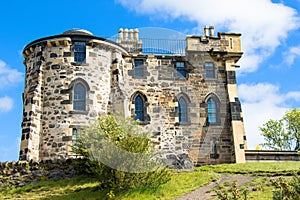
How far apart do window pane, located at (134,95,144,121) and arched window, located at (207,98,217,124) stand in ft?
13.7

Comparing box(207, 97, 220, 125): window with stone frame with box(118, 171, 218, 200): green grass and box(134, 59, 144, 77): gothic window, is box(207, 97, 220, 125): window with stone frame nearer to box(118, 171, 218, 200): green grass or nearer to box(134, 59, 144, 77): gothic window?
box(134, 59, 144, 77): gothic window

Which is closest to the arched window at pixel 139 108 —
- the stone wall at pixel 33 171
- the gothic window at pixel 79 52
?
the gothic window at pixel 79 52

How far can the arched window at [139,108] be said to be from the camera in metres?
26.6

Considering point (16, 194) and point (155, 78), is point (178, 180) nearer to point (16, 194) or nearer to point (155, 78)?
point (16, 194)

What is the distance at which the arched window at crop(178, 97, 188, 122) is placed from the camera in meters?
27.3

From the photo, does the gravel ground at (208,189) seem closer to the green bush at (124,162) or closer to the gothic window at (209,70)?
the green bush at (124,162)

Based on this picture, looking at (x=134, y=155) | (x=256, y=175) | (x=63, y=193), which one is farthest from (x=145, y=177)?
(x=256, y=175)

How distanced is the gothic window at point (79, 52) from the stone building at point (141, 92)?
0.17 feet

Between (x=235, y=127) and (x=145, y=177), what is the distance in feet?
36.5

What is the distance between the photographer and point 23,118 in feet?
79.9

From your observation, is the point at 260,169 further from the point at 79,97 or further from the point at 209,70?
the point at 79,97

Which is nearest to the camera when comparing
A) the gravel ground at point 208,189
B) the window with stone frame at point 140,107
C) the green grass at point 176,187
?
the gravel ground at point 208,189

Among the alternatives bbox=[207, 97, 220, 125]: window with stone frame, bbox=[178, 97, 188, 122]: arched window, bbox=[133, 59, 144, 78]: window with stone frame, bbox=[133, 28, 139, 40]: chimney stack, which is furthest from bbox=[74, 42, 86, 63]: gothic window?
bbox=[207, 97, 220, 125]: window with stone frame

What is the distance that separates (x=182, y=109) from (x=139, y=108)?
8.90ft
